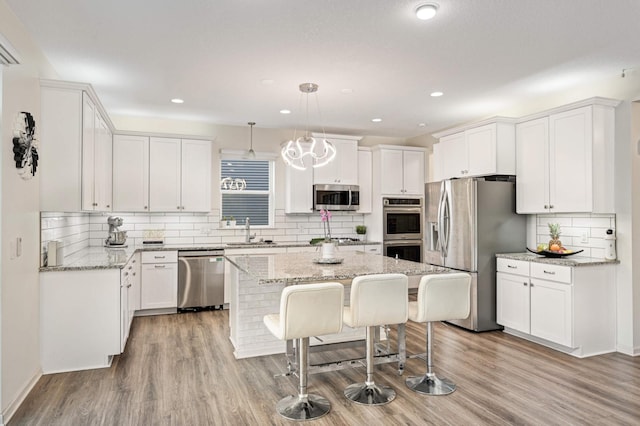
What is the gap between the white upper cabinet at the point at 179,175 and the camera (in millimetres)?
5895

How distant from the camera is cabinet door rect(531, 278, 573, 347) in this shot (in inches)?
158

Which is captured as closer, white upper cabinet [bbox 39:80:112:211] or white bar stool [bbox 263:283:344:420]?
white bar stool [bbox 263:283:344:420]

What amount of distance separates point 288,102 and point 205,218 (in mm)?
2376

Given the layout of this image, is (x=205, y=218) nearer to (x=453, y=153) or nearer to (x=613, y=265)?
(x=453, y=153)

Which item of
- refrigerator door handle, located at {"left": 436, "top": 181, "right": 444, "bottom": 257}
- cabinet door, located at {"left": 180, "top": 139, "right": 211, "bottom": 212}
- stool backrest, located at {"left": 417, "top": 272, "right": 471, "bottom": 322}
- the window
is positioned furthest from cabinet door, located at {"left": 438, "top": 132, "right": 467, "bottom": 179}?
cabinet door, located at {"left": 180, "top": 139, "right": 211, "bottom": 212}

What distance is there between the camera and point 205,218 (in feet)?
21.0

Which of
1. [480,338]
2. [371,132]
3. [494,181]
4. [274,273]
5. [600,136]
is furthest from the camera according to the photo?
[371,132]

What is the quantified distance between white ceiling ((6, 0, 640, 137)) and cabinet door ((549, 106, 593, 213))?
16.2 inches

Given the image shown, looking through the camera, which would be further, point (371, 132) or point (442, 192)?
point (371, 132)

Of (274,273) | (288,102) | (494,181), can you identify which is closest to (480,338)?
(494,181)

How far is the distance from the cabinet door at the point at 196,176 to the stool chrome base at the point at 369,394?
382 centimetres

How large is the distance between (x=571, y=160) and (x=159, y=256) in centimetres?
509

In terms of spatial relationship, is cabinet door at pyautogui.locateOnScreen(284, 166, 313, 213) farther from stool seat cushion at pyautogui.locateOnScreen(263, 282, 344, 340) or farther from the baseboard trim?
the baseboard trim

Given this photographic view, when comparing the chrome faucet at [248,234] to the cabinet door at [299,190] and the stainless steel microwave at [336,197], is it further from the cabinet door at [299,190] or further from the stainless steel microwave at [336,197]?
the stainless steel microwave at [336,197]
